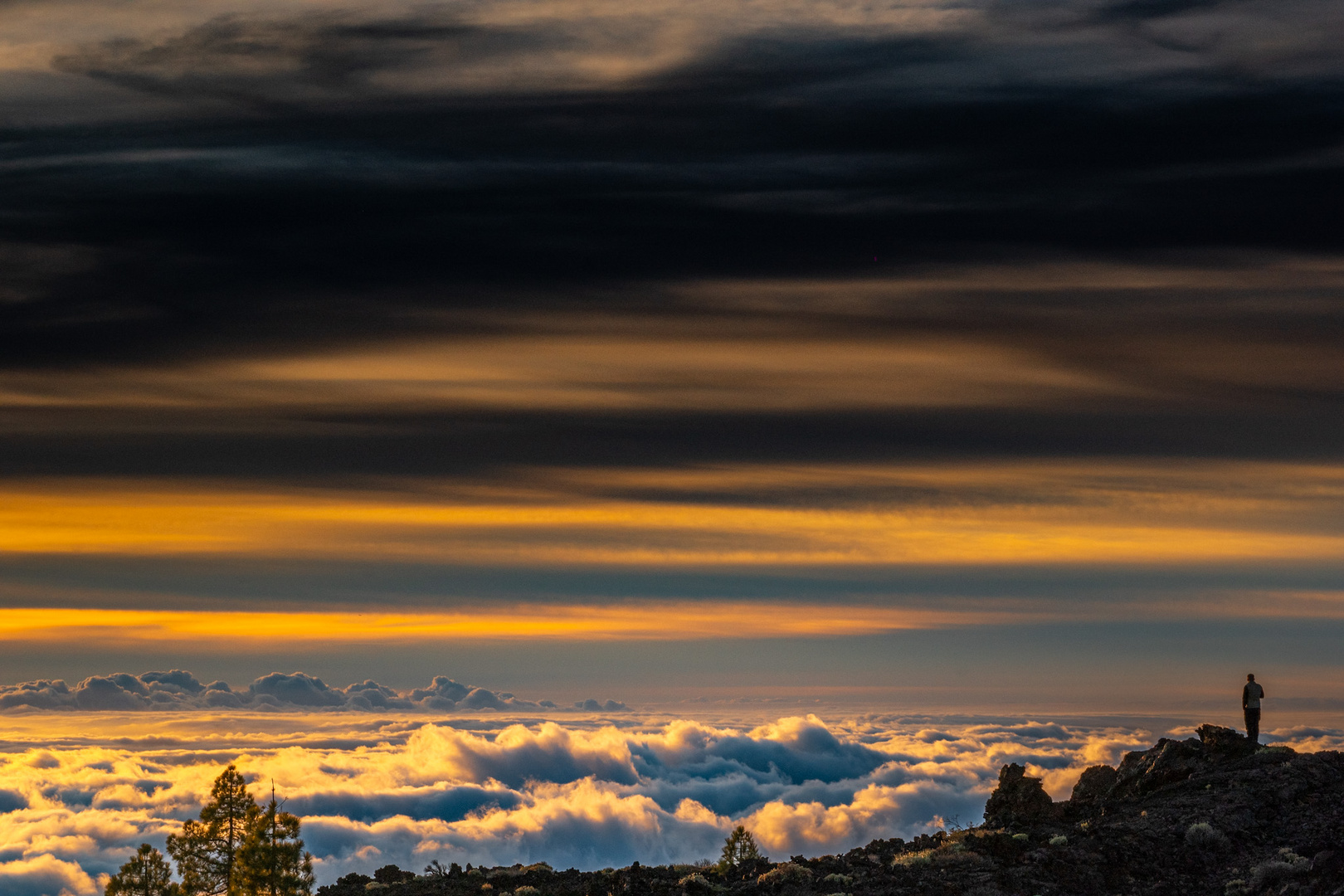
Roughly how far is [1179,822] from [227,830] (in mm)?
47477

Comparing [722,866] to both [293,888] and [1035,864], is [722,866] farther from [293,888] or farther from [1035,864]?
[293,888]

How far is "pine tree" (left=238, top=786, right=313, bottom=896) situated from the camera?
54438mm

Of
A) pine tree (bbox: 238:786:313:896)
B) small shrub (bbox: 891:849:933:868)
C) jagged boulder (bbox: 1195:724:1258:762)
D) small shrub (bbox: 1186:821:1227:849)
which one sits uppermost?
jagged boulder (bbox: 1195:724:1258:762)

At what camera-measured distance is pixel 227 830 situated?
63.9 meters

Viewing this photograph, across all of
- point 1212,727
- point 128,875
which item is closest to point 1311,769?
point 1212,727

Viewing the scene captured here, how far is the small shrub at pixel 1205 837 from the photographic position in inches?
1382

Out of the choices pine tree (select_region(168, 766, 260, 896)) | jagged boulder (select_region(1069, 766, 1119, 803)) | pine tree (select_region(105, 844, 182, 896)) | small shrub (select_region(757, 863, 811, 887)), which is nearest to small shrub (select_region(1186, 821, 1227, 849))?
jagged boulder (select_region(1069, 766, 1119, 803))

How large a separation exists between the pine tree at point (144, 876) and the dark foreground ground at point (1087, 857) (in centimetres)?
3171

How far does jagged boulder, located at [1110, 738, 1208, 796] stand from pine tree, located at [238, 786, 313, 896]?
35.0 meters

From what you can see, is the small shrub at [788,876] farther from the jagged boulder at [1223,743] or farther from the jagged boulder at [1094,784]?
the jagged boulder at [1223,743]

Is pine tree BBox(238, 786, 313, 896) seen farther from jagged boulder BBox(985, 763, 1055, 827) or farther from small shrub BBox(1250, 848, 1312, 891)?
small shrub BBox(1250, 848, 1312, 891)

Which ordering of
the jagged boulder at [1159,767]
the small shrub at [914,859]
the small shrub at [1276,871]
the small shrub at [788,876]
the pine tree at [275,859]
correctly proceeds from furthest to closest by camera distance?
the pine tree at [275,859]
the jagged boulder at [1159,767]
the small shrub at [788,876]
the small shrub at [914,859]
the small shrub at [1276,871]

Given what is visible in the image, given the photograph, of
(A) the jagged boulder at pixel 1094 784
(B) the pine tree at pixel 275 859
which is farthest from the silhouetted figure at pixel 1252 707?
(B) the pine tree at pixel 275 859

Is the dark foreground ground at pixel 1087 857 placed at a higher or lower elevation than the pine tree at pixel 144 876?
higher
